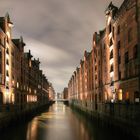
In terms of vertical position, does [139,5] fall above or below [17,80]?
above

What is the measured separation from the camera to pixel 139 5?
32969mm

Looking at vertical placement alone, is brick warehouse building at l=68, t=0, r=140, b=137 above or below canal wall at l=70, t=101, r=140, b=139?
above

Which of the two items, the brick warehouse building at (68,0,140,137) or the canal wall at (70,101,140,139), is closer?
the canal wall at (70,101,140,139)

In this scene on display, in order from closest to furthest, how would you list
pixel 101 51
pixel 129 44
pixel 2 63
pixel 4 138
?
1. pixel 4 138
2. pixel 129 44
3. pixel 2 63
4. pixel 101 51

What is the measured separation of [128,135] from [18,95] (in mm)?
43273

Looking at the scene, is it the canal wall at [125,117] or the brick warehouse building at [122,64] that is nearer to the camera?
the canal wall at [125,117]

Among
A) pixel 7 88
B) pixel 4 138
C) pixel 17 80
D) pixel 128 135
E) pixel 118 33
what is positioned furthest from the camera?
pixel 17 80

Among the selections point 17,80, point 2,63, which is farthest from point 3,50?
point 17,80

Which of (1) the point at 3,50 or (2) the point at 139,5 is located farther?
(1) the point at 3,50

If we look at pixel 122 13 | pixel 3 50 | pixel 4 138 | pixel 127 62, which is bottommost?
pixel 4 138

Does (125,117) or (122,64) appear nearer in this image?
(125,117)

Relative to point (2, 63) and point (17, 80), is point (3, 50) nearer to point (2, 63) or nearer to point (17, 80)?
point (2, 63)

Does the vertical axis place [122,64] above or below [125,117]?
above

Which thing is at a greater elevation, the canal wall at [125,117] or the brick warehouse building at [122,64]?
the brick warehouse building at [122,64]
